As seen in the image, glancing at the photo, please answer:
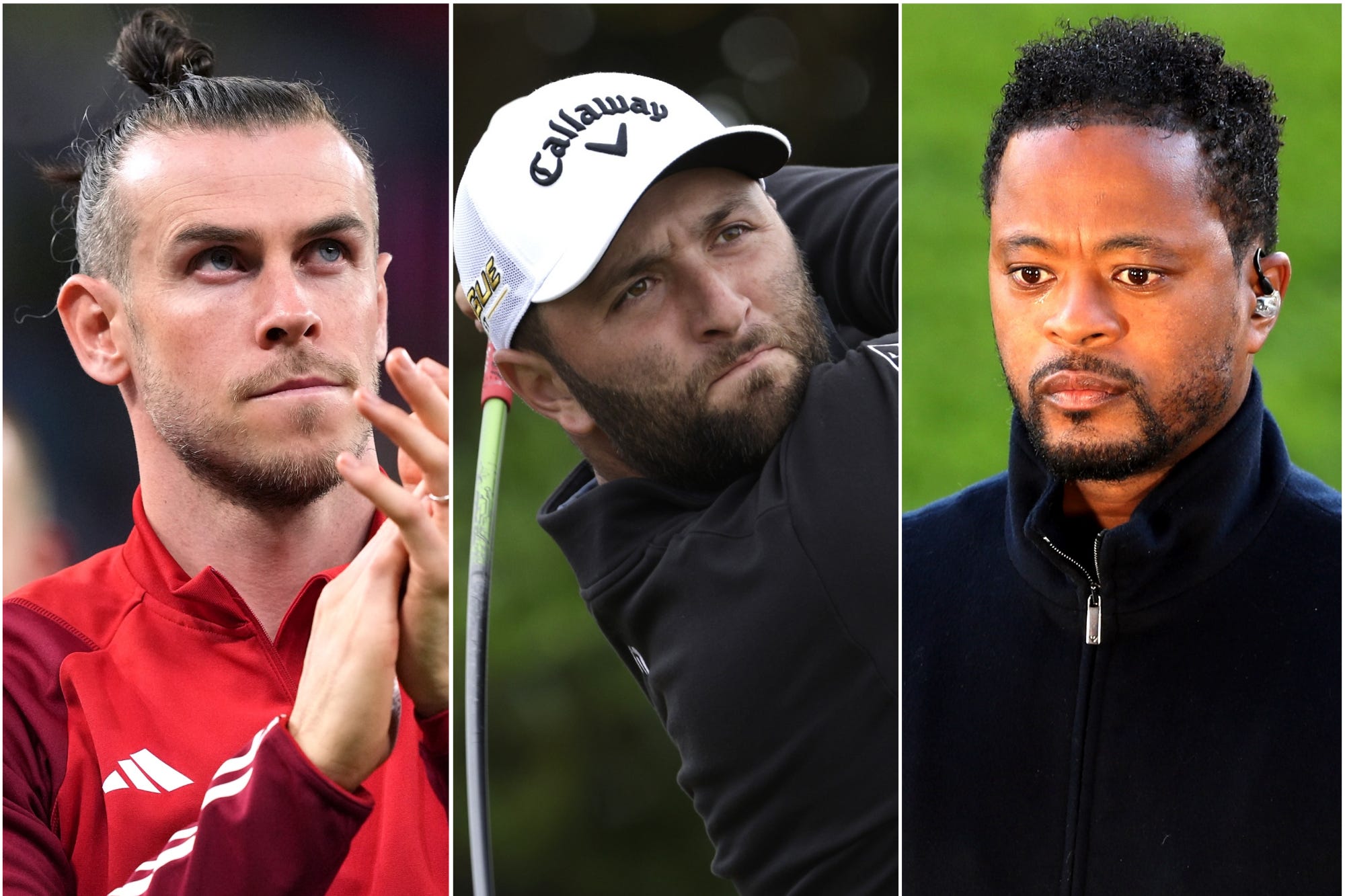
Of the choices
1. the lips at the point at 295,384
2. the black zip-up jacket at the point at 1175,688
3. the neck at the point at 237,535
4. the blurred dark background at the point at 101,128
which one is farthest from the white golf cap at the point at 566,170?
the black zip-up jacket at the point at 1175,688

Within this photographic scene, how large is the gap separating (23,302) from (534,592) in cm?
116

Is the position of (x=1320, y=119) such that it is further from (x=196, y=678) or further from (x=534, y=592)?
(x=196, y=678)

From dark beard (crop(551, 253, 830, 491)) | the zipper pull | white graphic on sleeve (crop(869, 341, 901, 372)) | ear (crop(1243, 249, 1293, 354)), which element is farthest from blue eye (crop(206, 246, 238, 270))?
ear (crop(1243, 249, 1293, 354))

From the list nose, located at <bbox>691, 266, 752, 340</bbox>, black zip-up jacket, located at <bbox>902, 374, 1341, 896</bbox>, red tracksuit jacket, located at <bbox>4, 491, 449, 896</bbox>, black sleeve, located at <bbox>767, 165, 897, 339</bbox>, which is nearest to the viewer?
black zip-up jacket, located at <bbox>902, 374, 1341, 896</bbox>

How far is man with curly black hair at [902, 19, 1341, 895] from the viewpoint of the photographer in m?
2.49

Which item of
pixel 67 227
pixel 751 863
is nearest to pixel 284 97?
pixel 67 227

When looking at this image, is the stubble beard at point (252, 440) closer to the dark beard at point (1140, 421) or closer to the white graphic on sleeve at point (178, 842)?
the white graphic on sleeve at point (178, 842)

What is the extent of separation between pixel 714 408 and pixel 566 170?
54 cm

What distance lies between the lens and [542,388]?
2.88 metres

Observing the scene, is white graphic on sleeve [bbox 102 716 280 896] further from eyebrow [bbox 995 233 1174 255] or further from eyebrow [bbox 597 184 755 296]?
eyebrow [bbox 995 233 1174 255]

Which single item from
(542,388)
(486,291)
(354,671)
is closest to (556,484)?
(542,388)

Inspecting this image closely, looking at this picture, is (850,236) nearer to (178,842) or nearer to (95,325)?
(95,325)

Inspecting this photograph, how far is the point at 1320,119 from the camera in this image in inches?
116

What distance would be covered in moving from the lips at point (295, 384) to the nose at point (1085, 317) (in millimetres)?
1362
